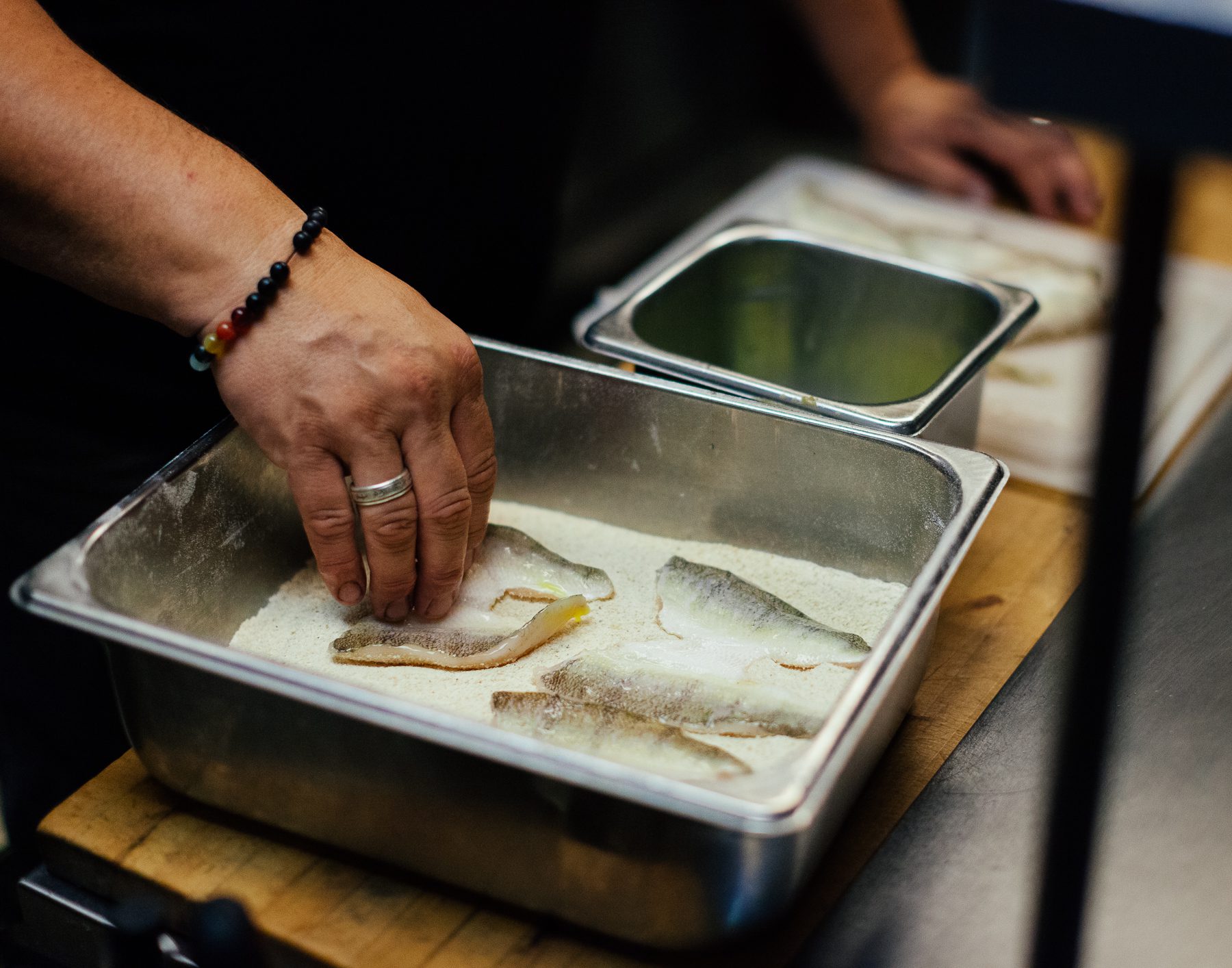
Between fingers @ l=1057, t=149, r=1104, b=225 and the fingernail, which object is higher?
fingers @ l=1057, t=149, r=1104, b=225

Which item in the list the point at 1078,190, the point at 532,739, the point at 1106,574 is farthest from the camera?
the point at 1078,190

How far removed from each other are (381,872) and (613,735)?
18 cm

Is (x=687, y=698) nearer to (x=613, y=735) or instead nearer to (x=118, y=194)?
(x=613, y=735)

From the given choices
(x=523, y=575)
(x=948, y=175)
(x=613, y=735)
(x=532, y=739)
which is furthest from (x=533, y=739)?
(x=948, y=175)

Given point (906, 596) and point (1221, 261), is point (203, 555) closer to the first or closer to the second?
point (906, 596)

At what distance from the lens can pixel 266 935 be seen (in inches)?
29.9

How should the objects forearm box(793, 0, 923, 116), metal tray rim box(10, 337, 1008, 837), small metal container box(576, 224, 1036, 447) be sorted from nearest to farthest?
metal tray rim box(10, 337, 1008, 837), small metal container box(576, 224, 1036, 447), forearm box(793, 0, 923, 116)

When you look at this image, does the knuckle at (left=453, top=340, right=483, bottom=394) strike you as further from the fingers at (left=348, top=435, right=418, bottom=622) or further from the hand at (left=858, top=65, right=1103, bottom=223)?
the hand at (left=858, top=65, right=1103, bottom=223)

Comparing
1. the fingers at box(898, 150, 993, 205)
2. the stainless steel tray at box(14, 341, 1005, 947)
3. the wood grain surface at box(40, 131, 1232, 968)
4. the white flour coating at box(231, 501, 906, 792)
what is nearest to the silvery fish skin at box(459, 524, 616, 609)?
the white flour coating at box(231, 501, 906, 792)

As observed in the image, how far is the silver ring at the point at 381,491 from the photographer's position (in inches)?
33.5

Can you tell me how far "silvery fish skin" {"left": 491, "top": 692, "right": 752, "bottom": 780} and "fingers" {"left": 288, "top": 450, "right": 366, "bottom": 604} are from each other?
0.56 feet

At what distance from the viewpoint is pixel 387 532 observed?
0.88 meters

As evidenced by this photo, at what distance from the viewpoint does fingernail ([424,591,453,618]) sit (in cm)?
96

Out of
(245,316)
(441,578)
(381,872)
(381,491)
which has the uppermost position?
(245,316)
